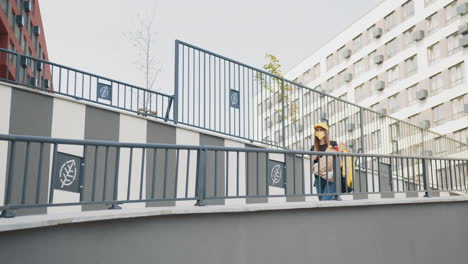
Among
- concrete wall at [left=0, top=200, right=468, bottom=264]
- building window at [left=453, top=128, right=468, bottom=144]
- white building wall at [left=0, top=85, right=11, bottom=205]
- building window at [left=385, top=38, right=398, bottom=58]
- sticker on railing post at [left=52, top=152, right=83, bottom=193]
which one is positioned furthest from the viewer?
building window at [left=385, top=38, right=398, bottom=58]

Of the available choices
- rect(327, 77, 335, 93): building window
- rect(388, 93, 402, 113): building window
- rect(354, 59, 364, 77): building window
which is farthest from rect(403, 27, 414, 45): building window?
rect(327, 77, 335, 93): building window

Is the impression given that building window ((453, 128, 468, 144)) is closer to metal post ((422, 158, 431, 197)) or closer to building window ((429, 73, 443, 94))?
building window ((429, 73, 443, 94))

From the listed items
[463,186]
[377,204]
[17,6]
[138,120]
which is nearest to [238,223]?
[377,204]

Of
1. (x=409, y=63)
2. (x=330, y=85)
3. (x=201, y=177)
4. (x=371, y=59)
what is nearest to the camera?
(x=201, y=177)

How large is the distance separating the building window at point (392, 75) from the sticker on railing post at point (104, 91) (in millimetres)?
41615

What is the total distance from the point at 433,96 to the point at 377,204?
3898cm

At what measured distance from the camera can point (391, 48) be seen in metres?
52.3

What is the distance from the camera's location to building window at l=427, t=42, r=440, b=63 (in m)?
45.6

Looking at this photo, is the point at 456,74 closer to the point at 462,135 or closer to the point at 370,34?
the point at 462,135

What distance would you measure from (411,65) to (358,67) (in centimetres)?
948

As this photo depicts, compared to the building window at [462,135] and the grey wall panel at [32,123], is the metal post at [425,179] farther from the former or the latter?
the building window at [462,135]

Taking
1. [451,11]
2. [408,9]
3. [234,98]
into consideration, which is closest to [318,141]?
[234,98]

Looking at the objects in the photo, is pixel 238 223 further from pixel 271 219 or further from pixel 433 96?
pixel 433 96

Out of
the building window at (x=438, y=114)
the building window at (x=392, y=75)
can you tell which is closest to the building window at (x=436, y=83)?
the building window at (x=438, y=114)
